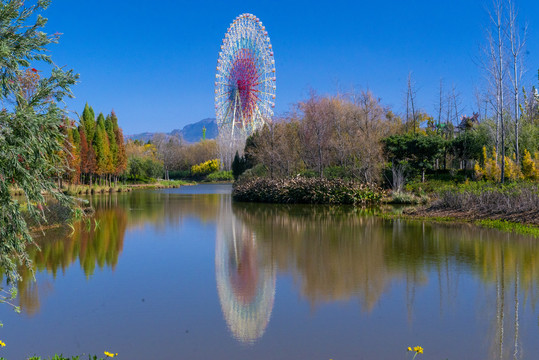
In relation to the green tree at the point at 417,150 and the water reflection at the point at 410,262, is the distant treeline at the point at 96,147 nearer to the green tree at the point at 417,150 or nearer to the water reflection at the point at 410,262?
the green tree at the point at 417,150

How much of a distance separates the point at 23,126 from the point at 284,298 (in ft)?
14.6

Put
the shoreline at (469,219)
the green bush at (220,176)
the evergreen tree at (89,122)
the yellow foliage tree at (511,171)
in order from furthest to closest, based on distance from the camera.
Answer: the green bush at (220,176), the evergreen tree at (89,122), the yellow foliage tree at (511,171), the shoreline at (469,219)

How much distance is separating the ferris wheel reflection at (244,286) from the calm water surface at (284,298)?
3 centimetres

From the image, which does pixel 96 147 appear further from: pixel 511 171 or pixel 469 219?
pixel 469 219

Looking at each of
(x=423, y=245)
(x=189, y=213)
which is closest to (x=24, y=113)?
(x=423, y=245)

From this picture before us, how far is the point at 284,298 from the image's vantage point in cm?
715

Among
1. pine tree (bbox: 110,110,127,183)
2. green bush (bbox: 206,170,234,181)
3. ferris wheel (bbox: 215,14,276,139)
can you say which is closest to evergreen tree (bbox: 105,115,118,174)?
pine tree (bbox: 110,110,127,183)

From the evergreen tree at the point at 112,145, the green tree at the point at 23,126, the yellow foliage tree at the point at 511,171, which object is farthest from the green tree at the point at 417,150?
the evergreen tree at the point at 112,145

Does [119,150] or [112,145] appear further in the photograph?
[119,150]

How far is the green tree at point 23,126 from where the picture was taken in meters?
3.93

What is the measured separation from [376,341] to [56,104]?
12.9 feet

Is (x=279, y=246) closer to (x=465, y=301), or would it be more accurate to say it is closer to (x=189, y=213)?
(x=465, y=301)

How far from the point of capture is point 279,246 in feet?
38.9

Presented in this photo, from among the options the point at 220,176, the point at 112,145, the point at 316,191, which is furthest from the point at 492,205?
the point at 220,176
